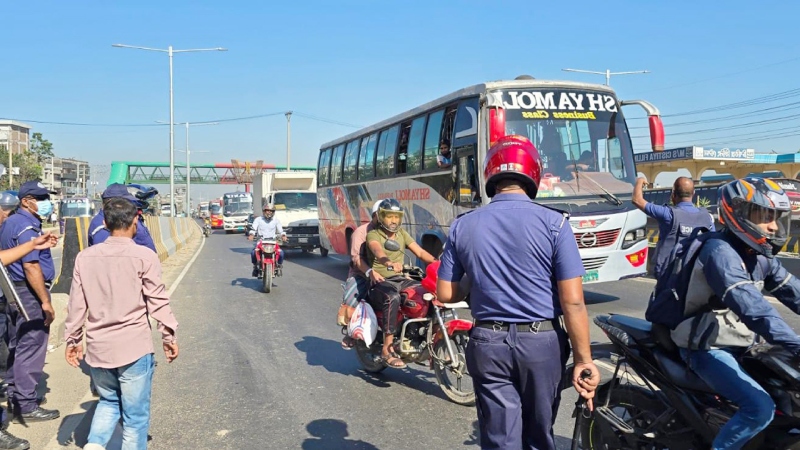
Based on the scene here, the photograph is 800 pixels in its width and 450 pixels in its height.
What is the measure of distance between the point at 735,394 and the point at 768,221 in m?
0.80

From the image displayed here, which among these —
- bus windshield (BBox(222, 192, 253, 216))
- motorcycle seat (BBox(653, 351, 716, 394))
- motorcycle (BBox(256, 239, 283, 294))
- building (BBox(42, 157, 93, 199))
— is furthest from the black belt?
building (BBox(42, 157, 93, 199))

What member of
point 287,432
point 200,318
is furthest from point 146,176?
point 287,432

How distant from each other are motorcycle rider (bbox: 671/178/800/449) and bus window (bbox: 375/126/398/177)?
1061 cm

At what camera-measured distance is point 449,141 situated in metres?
11.0

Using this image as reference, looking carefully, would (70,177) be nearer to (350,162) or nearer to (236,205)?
(236,205)

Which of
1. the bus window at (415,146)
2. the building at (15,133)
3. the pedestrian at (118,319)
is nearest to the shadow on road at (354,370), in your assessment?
the pedestrian at (118,319)

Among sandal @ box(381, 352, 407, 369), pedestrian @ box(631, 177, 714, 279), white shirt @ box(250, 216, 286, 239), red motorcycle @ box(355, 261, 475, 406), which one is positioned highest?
pedestrian @ box(631, 177, 714, 279)

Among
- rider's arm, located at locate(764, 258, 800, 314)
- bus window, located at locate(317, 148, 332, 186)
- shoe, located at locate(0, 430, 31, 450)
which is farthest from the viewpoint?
bus window, located at locate(317, 148, 332, 186)

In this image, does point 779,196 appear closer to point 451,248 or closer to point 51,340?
point 451,248

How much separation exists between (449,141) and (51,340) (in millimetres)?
6505

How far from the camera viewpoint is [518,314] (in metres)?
2.71

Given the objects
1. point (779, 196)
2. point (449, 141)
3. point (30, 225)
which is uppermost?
point (449, 141)

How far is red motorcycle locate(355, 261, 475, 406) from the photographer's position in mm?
5203

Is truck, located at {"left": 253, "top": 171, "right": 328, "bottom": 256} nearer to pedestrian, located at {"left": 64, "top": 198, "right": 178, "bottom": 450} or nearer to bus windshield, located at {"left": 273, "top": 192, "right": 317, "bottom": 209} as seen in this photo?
bus windshield, located at {"left": 273, "top": 192, "right": 317, "bottom": 209}
